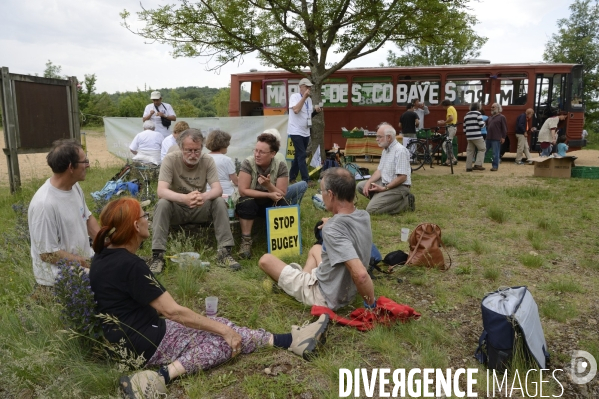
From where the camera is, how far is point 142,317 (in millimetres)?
2727

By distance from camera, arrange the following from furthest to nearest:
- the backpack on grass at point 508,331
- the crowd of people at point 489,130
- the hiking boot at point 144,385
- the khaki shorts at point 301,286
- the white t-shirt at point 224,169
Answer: the crowd of people at point 489,130, the white t-shirt at point 224,169, the khaki shorts at point 301,286, the backpack on grass at point 508,331, the hiking boot at point 144,385

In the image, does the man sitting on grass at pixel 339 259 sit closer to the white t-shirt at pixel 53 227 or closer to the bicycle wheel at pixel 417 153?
the white t-shirt at pixel 53 227

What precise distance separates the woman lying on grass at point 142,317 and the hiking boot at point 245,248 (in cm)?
208

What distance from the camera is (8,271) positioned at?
4469 mm

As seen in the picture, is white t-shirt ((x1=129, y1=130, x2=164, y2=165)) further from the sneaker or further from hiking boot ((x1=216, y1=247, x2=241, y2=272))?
the sneaker

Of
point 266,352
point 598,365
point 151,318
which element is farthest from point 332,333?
point 598,365

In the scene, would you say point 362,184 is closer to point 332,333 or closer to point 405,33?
point 332,333

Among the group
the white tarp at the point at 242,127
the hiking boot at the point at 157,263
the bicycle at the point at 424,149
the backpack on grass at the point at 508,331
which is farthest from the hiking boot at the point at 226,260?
the bicycle at the point at 424,149

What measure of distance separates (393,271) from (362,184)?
127 inches

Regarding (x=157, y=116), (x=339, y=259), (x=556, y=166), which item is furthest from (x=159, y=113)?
(x=556, y=166)

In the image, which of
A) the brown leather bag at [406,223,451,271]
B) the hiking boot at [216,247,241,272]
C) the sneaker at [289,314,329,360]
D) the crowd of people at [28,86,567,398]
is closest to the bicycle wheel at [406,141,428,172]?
the crowd of people at [28,86,567,398]

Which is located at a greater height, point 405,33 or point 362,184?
point 405,33

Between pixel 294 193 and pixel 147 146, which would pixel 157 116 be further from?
pixel 294 193

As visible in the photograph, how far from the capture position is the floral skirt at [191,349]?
9.04ft
